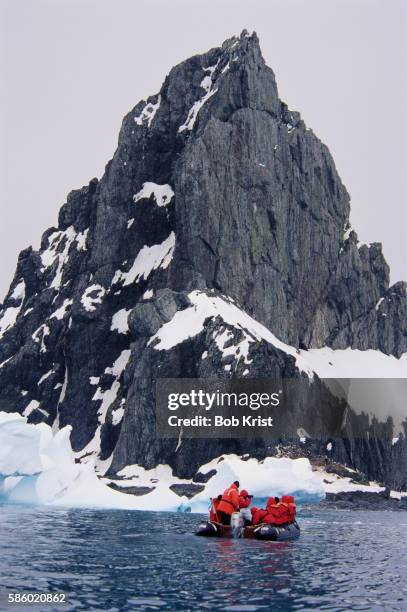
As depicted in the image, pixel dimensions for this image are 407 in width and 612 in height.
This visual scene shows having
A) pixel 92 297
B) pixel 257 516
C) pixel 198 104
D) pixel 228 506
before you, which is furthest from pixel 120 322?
pixel 257 516

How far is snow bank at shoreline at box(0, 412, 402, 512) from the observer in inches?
2975

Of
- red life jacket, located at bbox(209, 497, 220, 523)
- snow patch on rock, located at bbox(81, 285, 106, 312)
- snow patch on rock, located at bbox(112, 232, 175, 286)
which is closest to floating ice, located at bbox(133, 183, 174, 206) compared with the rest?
snow patch on rock, located at bbox(112, 232, 175, 286)

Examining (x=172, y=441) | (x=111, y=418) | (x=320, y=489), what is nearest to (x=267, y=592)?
(x=320, y=489)

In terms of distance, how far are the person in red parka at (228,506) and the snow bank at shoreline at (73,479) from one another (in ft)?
83.5

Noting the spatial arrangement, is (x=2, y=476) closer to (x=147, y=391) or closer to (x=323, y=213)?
(x=147, y=391)

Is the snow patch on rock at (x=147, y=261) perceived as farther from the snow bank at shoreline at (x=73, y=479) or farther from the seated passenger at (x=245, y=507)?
the seated passenger at (x=245, y=507)

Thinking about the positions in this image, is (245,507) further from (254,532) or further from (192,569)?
(192,569)

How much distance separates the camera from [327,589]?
105ft

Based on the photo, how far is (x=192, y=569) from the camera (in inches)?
1455

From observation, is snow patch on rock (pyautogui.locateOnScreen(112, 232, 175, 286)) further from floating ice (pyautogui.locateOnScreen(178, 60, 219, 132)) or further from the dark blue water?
the dark blue water

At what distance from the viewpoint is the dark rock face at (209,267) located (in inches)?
6250

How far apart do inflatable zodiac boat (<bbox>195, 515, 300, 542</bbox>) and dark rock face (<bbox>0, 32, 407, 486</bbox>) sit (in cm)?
9101

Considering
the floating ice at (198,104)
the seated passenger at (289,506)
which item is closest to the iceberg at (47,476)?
the seated passenger at (289,506)

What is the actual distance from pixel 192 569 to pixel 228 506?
62.9 ft
